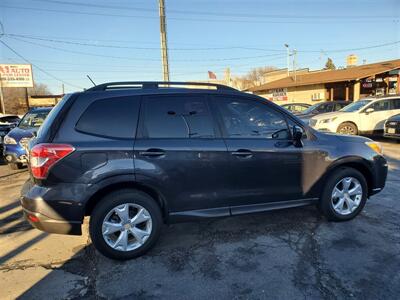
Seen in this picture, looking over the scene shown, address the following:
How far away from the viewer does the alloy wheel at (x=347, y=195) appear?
15.1 ft

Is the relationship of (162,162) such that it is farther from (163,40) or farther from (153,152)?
(163,40)

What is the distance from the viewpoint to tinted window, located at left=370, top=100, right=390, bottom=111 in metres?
13.4

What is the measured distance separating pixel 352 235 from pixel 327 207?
47 cm

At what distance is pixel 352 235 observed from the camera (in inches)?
167

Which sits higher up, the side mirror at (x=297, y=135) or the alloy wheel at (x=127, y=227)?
the side mirror at (x=297, y=135)

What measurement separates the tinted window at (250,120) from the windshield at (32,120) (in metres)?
7.39

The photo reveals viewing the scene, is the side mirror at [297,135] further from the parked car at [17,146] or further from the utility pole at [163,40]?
the utility pole at [163,40]

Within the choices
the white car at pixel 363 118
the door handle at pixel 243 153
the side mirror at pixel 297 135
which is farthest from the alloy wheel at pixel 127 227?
the white car at pixel 363 118

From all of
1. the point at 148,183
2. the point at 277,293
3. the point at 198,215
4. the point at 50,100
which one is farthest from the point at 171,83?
the point at 50,100

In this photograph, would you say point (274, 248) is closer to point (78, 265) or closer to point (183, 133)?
point (183, 133)

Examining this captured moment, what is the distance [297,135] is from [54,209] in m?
2.88

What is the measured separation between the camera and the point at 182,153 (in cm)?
377

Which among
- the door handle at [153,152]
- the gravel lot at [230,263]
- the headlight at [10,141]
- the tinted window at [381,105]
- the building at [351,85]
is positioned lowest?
the gravel lot at [230,263]

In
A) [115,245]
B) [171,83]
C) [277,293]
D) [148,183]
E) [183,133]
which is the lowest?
[277,293]
